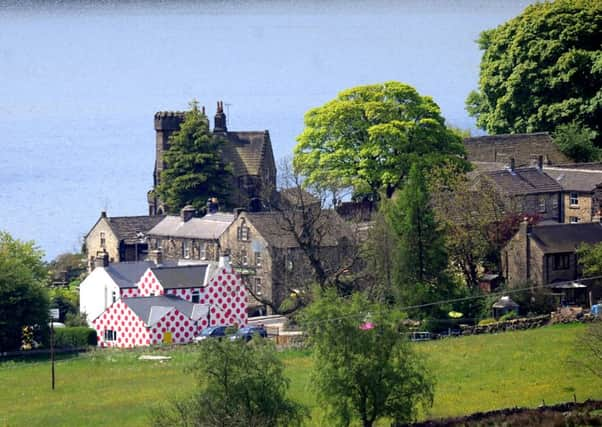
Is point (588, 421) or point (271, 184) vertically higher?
point (271, 184)

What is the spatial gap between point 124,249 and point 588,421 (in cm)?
4066

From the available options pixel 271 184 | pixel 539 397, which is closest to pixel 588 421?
pixel 539 397

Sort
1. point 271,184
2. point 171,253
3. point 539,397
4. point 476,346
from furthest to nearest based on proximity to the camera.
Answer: point 271,184, point 171,253, point 476,346, point 539,397

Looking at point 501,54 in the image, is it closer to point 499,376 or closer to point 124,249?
point 124,249

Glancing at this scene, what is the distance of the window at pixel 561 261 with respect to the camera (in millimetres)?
60750

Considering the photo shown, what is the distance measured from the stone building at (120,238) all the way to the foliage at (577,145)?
22646 millimetres

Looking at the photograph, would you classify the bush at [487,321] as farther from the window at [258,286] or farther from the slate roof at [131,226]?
the slate roof at [131,226]

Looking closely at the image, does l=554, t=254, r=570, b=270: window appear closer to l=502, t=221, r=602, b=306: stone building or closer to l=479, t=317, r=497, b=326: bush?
l=502, t=221, r=602, b=306: stone building

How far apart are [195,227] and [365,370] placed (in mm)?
36270

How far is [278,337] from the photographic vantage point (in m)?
55.4

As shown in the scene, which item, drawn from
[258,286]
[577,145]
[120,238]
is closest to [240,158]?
[120,238]

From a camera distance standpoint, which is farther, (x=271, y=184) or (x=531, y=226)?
(x=271, y=184)

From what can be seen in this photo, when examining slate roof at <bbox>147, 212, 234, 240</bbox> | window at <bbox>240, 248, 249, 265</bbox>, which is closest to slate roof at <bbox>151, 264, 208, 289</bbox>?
window at <bbox>240, 248, 249, 265</bbox>

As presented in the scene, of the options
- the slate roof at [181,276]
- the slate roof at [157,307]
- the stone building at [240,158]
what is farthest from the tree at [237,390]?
the stone building at [240,158]
